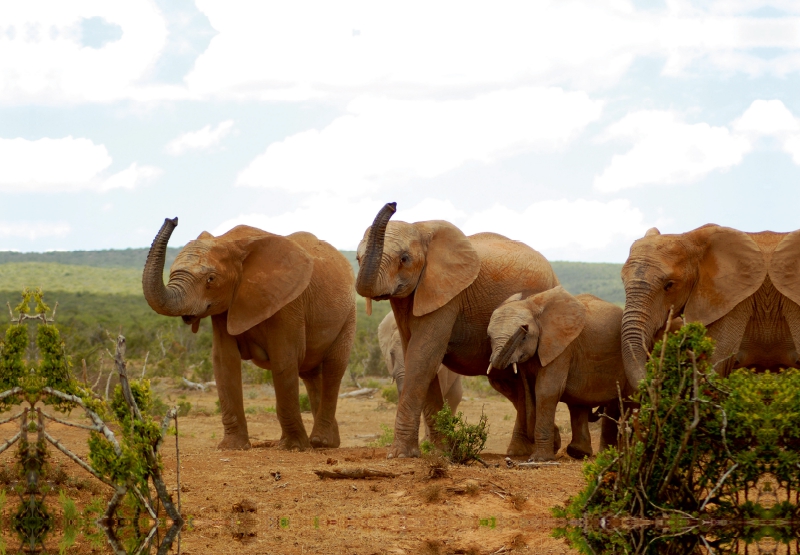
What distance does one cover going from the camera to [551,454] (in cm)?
1120

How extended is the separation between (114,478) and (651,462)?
3.04m

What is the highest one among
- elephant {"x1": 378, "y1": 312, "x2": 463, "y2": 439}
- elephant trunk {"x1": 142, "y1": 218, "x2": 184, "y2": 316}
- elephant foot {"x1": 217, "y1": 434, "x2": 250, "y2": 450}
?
elephant trunk {"x1": 142, "y1": 218, "x2": 184, "y2": 316}

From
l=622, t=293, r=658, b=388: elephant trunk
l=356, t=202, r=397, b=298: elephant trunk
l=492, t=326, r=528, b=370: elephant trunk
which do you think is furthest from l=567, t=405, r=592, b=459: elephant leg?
l=356, t=202, r=397, b=298: elephant trunk

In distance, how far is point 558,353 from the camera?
11.1 metres

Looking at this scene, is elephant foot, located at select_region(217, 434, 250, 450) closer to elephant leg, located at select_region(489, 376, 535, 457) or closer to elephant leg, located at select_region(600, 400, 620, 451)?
elephant leg, located at select_region(489, 376, 535, 457)

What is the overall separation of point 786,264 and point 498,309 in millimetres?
3381

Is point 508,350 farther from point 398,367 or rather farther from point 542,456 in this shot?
point 398,367

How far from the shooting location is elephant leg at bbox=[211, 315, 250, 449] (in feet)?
40.4

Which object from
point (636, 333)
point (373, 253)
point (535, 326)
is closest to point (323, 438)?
point (535, 326)

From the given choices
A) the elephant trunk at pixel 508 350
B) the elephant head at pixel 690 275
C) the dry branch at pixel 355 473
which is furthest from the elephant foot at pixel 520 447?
the dry branch at pixel 355 473

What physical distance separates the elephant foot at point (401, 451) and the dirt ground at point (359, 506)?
30 centimetres

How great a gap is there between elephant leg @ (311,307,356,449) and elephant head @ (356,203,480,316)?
2761mm

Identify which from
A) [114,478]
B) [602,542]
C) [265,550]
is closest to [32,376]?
[114,478]

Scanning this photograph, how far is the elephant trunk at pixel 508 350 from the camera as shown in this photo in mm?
10781
